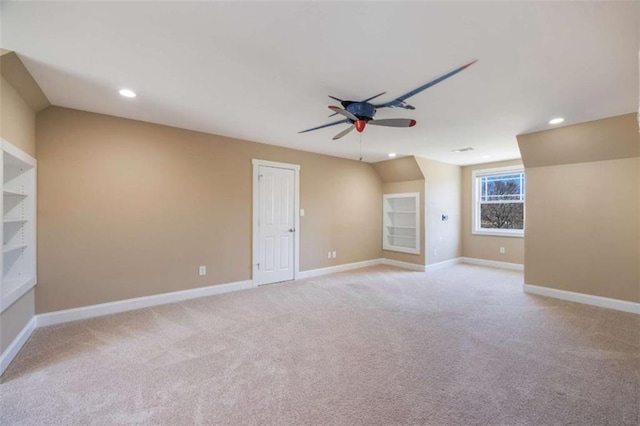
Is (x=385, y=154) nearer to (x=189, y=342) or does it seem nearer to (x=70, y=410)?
(x=189, y=342)

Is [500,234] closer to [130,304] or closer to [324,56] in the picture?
[324,56]

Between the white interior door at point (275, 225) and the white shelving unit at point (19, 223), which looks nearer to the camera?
the white shelving unit at point (19, 223)

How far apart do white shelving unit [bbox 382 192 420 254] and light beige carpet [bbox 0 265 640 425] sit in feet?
9.33

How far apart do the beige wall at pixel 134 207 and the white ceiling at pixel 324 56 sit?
1.41 ft

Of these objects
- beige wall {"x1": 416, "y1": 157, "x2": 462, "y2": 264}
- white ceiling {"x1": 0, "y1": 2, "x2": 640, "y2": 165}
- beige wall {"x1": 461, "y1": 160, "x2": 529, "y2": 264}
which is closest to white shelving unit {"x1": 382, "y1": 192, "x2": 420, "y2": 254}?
beige wall {"x1": 416, "y1": 157, "x2": 462, "y2": 264}

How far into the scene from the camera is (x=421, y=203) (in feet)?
20.1

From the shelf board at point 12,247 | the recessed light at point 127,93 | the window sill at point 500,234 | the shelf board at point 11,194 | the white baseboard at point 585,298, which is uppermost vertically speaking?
the recessed light at point 127,93

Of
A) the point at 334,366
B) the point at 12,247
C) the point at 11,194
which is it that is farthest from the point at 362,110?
the point at 12,247

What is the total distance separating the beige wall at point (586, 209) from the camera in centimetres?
361

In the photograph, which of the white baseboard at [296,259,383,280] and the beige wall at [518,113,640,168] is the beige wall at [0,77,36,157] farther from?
the beige wall at [518,113,640,168]

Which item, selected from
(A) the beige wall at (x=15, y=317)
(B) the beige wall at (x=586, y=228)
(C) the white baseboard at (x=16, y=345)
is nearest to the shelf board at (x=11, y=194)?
(A) the beige wall at (x=15, y=317)

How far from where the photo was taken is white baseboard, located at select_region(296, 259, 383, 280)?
5.36 metres

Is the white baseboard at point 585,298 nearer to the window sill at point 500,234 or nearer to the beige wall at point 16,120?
the window sill at point 500,234

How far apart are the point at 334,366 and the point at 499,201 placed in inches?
229
